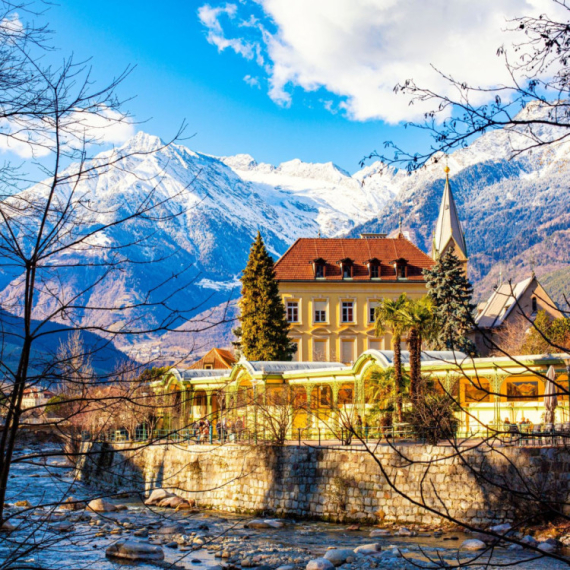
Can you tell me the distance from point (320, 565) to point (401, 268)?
136ft

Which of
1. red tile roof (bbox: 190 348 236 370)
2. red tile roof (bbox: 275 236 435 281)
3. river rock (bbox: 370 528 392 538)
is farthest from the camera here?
red tile roof (bbox: 190 348 236 370)

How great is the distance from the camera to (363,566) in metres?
16.4

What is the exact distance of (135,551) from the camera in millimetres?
18484

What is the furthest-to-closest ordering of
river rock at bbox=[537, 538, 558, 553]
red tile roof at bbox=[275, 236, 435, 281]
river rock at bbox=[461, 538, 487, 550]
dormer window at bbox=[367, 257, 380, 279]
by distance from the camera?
1. dormer window at bbox=[367, 257, 380, 279]
2. red tile roof at bbox=[275, 236, 435, 281]
3. river rock at bbox=[461, 538, 487, 550]
4. river rock at bbox=[537, 538, 558, 553]

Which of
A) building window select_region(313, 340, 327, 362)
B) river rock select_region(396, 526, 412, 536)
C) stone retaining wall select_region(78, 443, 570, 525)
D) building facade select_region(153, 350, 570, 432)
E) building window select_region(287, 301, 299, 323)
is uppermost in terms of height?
building window select_region(287, 301, 299, 323)

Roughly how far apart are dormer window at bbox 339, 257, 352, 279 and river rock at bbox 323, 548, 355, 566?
39543mm

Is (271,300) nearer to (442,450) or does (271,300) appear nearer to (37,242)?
(442,450)

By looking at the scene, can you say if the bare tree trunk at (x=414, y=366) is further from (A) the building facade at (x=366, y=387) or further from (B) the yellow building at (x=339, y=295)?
(B) the yellow building at (x=339, y=295)

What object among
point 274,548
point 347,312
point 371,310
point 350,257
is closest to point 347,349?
point 347,312

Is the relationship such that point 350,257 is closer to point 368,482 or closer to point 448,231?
point 448,231

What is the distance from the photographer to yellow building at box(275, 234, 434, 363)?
54969mm

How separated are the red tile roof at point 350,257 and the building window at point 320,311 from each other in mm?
1794

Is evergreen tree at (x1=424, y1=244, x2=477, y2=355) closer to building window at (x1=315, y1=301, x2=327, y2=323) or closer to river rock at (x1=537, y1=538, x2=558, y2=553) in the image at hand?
building window at (x1=315, y1=301, x2=327, y2=323)

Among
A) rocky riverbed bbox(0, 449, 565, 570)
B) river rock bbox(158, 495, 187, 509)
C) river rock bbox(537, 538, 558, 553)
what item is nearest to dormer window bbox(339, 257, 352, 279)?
river rock bbox(158, 495, 187, 509)
